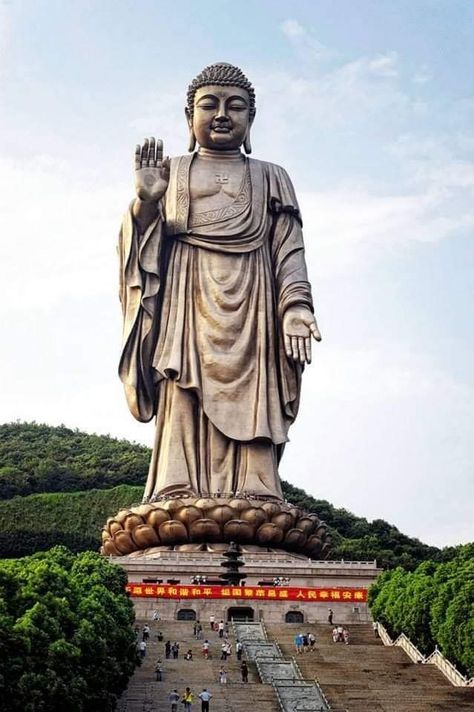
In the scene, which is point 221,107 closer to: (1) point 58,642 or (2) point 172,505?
(2) point 172,505

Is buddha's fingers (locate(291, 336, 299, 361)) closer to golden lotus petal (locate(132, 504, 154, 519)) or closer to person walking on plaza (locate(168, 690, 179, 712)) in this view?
golden lotus petal (locate(132, 504, 154, 519))

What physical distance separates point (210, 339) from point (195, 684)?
978cm

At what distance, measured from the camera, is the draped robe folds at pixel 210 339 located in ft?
77.3

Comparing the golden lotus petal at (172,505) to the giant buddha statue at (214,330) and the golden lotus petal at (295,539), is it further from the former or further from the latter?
the golden lotus petal at (295,539)

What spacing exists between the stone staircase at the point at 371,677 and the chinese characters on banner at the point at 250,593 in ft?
3.93

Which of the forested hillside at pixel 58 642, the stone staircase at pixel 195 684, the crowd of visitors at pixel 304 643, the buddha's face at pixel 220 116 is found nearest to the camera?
the forested hillside at pixel 58 642

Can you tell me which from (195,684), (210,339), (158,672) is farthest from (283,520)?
(195,684)

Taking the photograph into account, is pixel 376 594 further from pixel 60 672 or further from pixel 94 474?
pixel 94 474

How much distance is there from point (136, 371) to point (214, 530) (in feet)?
12.0

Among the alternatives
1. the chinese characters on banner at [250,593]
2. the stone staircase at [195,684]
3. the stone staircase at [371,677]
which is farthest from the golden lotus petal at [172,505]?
the stone staircase at [195,684]

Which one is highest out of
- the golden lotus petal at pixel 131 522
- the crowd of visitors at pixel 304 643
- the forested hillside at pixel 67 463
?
the forested hillside at pixel 67 463

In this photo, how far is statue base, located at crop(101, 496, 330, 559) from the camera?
2234cm

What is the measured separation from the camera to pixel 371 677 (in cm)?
1606

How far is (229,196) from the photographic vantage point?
24812mm
